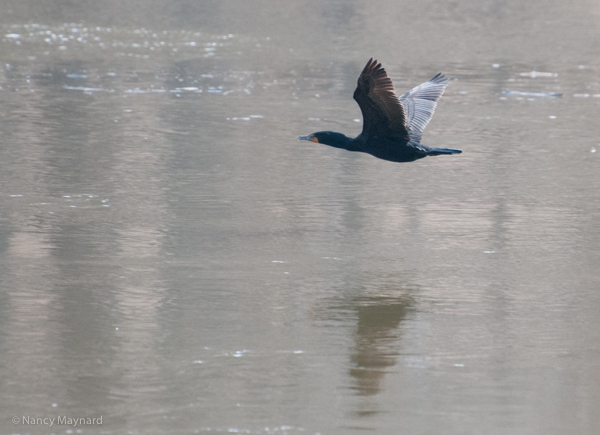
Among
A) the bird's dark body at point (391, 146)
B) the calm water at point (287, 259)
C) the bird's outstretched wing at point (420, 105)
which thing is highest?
the bird's outstretched wing at point (420, 105)

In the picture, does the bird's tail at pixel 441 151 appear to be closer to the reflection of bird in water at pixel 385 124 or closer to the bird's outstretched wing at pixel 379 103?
the reflection of bird in water at pixel 385 124

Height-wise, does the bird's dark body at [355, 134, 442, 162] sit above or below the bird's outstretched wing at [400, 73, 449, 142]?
below

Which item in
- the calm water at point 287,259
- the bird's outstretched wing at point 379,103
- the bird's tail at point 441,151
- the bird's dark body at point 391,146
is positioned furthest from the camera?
the bird's dark body at point 391,146

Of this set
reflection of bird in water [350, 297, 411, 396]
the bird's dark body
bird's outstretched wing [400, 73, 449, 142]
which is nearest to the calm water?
reflection of bird in water [350, 297, 411, 396]

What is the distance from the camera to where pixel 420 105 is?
8039 mm

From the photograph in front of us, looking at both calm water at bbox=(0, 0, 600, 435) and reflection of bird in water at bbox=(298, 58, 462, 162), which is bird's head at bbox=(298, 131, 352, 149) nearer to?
reflection of bird in water at bbox=(298, 58, 462, 162)

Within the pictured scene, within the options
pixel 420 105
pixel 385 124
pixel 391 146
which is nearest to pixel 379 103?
pixel 385 124

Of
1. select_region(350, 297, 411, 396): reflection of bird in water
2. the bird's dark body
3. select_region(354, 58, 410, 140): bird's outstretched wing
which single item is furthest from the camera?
the bird's dark body

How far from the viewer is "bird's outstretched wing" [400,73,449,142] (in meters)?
7.76

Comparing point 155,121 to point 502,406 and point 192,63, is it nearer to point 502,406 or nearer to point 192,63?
point 192,63

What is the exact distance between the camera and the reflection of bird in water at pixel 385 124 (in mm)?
6781

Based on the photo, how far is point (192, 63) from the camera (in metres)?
15.8

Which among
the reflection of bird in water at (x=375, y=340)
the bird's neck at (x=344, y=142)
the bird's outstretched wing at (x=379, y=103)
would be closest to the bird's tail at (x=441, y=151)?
the bird's outstretched wing at (x=379, y=103)

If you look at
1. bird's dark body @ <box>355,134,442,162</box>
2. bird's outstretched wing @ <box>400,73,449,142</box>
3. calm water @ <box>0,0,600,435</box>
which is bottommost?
calm water @ <box>0,0,600,435</box>
